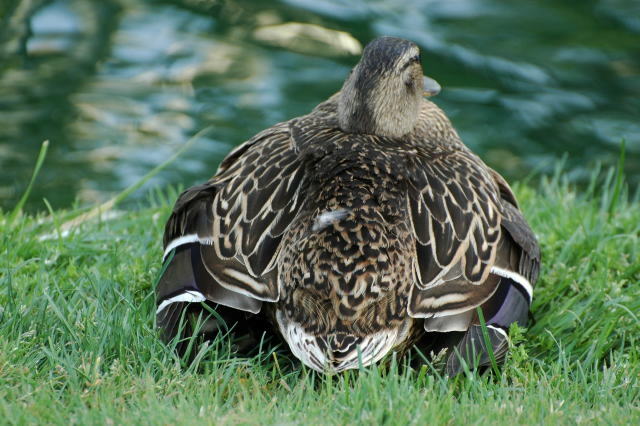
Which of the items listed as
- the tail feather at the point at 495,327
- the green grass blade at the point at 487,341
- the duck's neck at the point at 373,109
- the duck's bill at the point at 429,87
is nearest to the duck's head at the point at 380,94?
the duck's neck at the point at 373,109

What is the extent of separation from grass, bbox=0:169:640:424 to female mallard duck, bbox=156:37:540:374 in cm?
17

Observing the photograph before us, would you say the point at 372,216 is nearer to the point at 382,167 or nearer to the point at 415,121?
the point at 382,167

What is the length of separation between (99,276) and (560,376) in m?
2.27

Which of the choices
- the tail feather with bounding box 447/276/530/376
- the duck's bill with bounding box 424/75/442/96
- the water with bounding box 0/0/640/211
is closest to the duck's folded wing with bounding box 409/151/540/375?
the tail feather with bounding box 447/276/530/376

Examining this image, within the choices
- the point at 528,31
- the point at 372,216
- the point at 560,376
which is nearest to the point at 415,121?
the point at 372,216

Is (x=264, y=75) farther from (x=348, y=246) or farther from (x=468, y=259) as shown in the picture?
(x=348, y=246)

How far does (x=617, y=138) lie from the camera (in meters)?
9.58

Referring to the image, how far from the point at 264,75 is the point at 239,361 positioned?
6.21 metres

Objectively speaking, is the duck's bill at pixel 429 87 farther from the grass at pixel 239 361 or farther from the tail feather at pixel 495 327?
the tail feather at pixel 495 327

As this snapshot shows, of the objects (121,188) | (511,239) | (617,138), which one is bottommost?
(121,188)

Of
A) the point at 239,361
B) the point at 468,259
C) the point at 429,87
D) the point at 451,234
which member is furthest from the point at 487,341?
the point at 429,87

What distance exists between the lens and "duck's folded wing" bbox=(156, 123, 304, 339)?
415 cm

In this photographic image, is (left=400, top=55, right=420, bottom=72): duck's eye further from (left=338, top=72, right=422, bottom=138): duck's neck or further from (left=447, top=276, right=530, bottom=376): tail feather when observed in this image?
(left=447, top=276, right=530, bottom=376): tail feather

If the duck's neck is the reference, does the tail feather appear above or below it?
below
